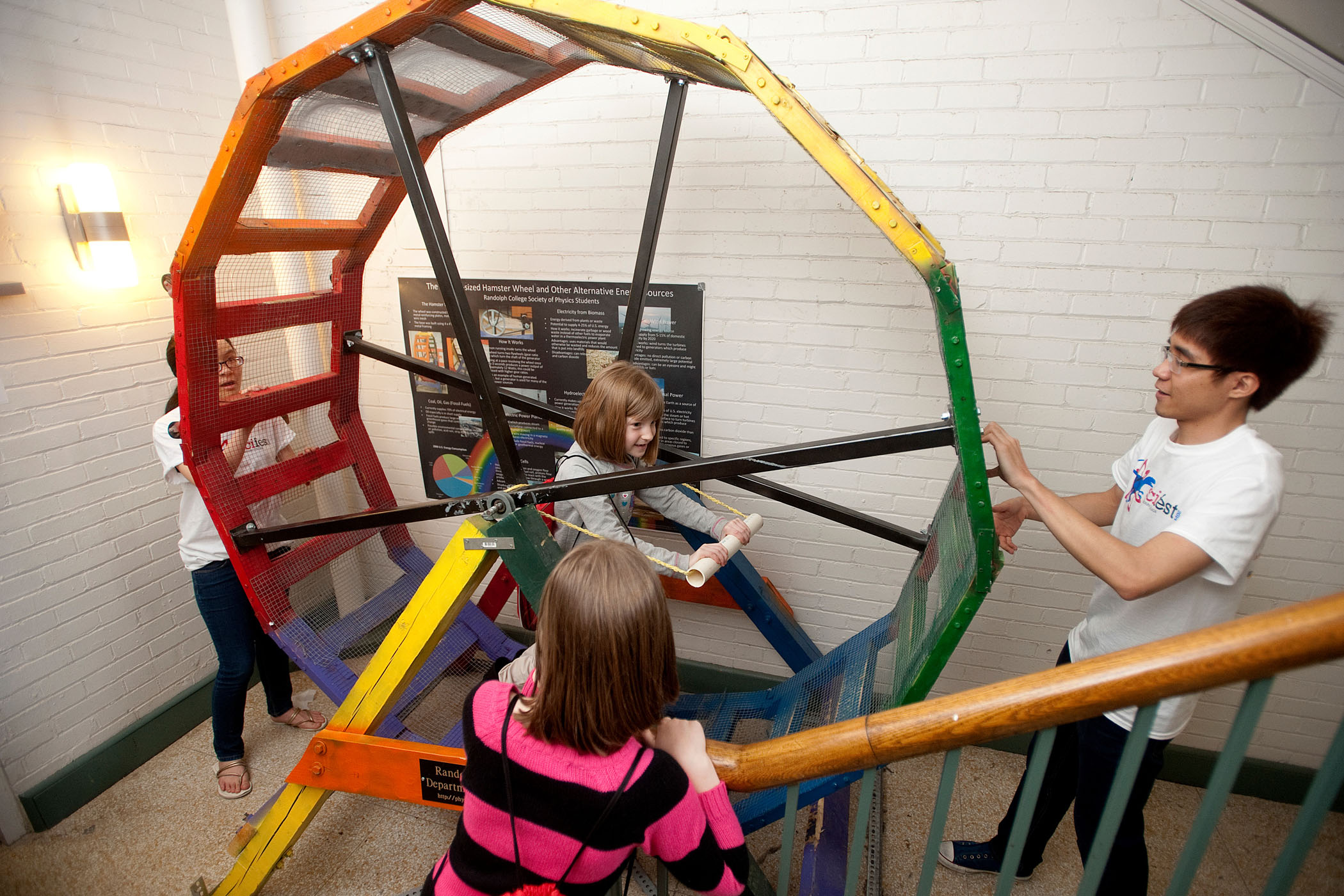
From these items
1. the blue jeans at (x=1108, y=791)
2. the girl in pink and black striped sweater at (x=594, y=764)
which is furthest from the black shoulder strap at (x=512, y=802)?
the blue jeans at (x=1108, y=791)

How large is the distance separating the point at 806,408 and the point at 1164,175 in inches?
53.1

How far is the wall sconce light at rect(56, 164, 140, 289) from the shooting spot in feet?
7.29

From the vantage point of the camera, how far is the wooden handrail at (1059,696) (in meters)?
0.72

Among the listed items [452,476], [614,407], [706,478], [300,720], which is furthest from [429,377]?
[300,720]

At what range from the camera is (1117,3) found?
1933mm

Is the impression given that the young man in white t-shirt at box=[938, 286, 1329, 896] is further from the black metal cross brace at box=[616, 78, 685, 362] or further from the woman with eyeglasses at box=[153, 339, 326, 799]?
the woman with eyeglasses at box=[153, 339, 326, 799]

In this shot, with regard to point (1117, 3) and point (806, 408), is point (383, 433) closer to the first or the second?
point (806, 408)

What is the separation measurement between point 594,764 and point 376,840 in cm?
194

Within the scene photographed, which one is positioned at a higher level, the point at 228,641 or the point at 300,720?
the point at 228,641

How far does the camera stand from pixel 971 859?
2.24 m

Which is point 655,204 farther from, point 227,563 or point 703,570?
point 227,563

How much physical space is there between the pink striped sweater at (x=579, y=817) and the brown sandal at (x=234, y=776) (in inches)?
80.4

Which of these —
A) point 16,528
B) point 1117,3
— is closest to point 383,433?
point 16,528

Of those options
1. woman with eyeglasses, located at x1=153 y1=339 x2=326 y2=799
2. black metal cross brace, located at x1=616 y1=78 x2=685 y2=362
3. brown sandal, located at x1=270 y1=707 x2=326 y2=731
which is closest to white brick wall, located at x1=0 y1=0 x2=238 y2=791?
woman with eyeglasses, located at x1=153 y1=339 x2=326 y2=799
